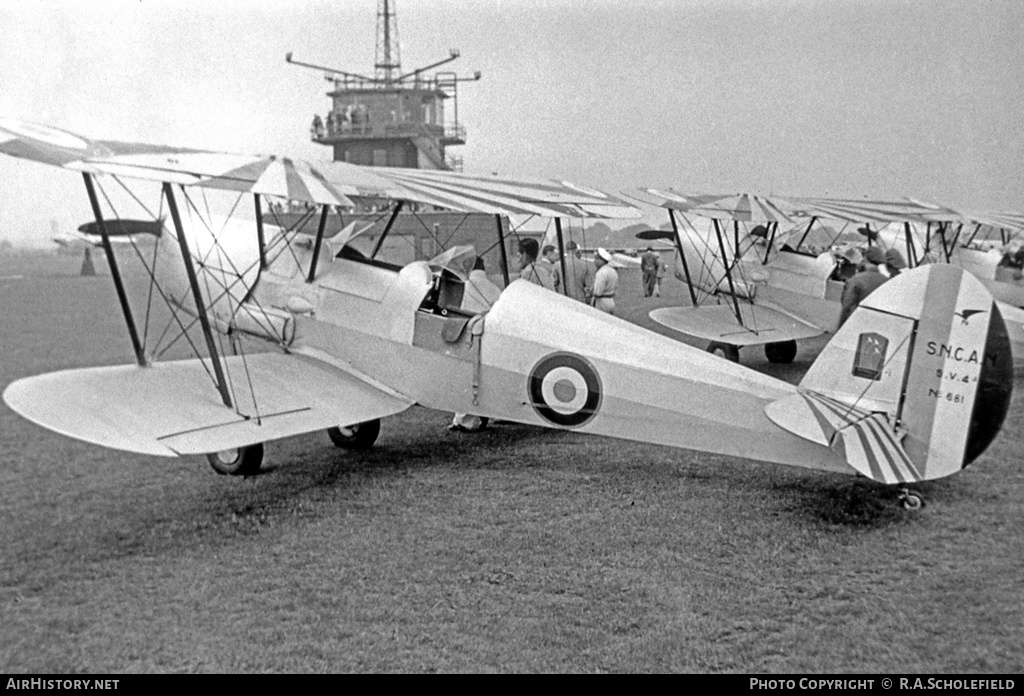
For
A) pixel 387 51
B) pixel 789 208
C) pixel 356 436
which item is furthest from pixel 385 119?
pixel 356 436

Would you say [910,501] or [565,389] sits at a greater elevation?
[565,389]

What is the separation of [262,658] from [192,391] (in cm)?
235

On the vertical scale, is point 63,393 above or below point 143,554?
above

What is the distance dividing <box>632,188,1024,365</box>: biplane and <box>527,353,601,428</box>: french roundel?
392cm

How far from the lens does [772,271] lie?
10219 millimetres

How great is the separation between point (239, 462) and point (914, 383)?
404 centimetres

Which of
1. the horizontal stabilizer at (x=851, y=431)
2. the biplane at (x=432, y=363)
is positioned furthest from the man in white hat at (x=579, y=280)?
the horizontal stabilizer at (x=851, y=431)

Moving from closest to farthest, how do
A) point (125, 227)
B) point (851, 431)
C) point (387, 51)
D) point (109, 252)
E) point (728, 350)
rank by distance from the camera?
point (851, 431) < point (109, 252) < point (125, 227) < point (728, 350) < point (387, 51)

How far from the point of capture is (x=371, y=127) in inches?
842

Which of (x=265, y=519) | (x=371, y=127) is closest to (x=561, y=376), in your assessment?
(x=265, y=519)

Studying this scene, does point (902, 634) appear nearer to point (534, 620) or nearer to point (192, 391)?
point (534, 620)

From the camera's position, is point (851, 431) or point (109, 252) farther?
point (109, 252)

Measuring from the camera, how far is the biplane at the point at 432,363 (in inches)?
157

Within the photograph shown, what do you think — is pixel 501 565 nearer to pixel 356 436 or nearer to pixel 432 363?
pixel 432 363
